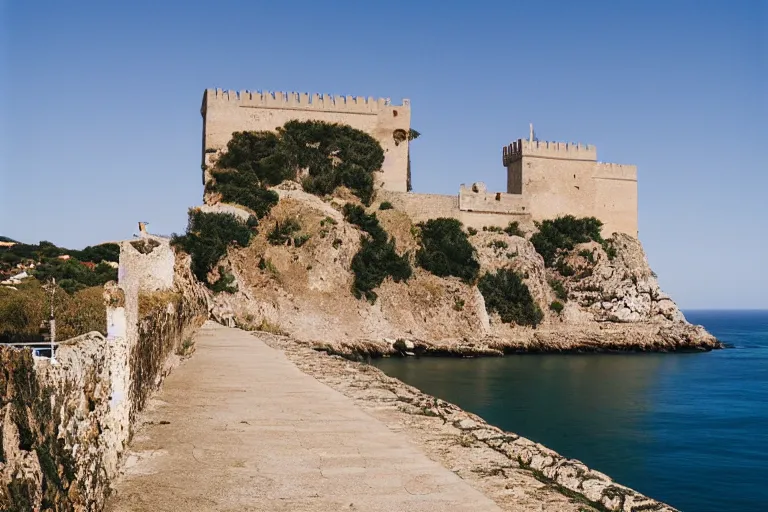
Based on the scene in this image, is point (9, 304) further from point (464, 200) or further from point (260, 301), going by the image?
point (464, 200)

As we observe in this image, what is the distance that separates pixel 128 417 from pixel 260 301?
24.0 m

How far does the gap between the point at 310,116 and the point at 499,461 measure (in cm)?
3081

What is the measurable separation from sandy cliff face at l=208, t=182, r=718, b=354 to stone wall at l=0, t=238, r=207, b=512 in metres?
21.1

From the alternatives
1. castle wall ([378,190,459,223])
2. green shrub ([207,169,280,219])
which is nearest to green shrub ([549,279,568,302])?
castle wall ([378,190,459,223])

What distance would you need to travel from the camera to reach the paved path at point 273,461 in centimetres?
541

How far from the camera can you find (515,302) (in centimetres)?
3631

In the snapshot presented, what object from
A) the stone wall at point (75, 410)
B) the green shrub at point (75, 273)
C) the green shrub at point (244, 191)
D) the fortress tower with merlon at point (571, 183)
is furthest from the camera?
the fortress tower with merlon at point (571, 183)

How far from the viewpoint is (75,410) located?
175 inches

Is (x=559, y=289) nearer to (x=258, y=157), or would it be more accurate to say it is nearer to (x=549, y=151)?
(x=549, y=151)

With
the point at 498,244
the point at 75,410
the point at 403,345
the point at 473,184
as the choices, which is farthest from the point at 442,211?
the point at 75,410

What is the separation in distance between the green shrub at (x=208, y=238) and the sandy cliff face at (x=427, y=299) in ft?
2.29

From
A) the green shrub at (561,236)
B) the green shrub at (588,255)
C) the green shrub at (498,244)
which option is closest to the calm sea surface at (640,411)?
the green shrub at (588,255)

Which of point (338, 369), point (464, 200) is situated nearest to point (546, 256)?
point (464, 200)

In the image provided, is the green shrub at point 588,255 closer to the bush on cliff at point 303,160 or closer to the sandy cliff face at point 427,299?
the sandy cliff face at point 427,299
